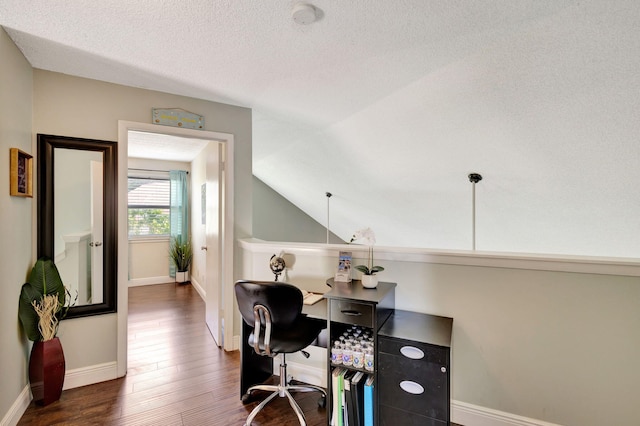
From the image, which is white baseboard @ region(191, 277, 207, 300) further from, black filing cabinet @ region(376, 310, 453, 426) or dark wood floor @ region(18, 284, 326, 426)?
black filing cabinet @ region(376, 310, 453, 426)

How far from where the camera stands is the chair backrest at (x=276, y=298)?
5.39 ft

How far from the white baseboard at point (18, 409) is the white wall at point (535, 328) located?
7.77 ft

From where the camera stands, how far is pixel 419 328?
166cm

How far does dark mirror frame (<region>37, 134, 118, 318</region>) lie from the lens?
6.77ft

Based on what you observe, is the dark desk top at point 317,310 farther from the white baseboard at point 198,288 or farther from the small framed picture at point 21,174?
the white baseboard at point 198,288

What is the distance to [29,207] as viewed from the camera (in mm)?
1986

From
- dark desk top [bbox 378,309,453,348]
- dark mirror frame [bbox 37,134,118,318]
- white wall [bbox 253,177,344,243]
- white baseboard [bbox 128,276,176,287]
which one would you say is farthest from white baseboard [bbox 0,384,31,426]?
white wall [bbox 253,177,344,243]

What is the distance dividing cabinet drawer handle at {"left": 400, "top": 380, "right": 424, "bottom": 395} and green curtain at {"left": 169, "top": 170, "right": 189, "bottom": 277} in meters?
4.88

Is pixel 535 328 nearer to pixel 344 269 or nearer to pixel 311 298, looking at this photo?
pixel 344 269

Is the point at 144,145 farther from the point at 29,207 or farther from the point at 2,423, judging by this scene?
the point at 2,423

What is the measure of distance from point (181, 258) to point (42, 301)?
132 inches

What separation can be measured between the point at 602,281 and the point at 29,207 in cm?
344

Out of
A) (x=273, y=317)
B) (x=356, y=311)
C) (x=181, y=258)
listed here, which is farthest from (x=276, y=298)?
(x=181, y=258)

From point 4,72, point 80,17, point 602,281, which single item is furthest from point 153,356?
point 602,281
